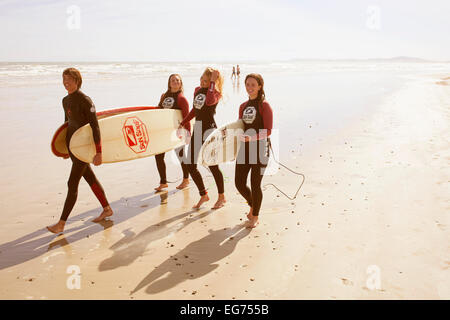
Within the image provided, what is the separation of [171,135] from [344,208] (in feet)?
8.96

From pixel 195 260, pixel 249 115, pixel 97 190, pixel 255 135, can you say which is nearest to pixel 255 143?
pixel 255 135

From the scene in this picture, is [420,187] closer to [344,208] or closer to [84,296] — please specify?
[344,208]

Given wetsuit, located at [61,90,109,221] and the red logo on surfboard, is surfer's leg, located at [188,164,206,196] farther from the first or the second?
wetsuit, located at [61,90,109,221]

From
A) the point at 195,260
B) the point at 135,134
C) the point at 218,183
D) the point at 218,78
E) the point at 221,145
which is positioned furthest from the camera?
the point at 135,134

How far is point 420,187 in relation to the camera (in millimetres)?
5777

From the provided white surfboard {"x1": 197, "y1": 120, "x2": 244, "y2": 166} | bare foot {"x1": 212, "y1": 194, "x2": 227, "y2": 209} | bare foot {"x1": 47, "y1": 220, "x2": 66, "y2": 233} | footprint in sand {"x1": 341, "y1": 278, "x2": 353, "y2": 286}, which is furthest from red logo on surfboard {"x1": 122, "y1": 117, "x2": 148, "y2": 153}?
A: footprint in sand {"x1": 341, "y1": 278, "x2": 353, "y2": 286}

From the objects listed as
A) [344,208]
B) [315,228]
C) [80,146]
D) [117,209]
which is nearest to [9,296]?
[80,146]

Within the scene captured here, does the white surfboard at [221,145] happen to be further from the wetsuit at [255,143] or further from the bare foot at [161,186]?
the bare foot at [161,186]

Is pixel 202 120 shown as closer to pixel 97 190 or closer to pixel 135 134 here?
pixel 135 134

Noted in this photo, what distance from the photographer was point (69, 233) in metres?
4.50

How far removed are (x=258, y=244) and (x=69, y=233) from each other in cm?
223

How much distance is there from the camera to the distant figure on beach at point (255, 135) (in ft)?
14.3

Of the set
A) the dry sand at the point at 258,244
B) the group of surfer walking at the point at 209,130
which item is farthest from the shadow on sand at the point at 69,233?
the group of surfer walking at the point at 209,130

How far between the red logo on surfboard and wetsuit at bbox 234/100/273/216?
5.57 ft
